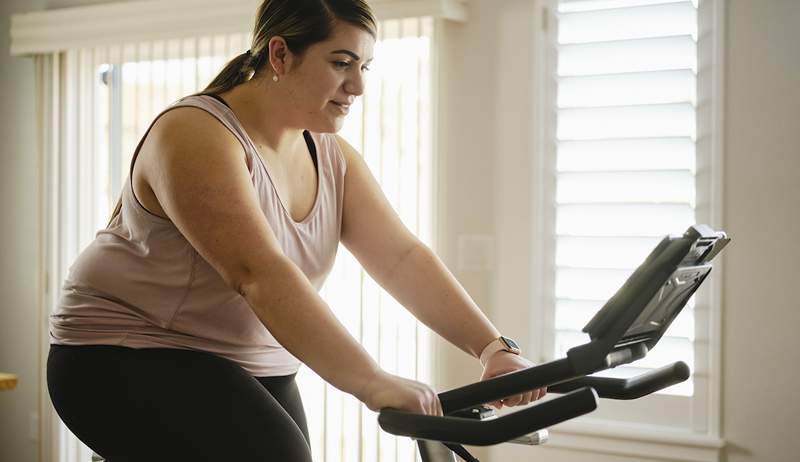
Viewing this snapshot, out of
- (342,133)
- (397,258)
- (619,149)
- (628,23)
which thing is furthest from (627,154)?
(397,258)

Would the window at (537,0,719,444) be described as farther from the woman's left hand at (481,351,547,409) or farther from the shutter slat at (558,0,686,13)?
the woman's left hand at (481,351,547,409)

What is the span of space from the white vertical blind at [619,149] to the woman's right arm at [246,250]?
5.31 ft

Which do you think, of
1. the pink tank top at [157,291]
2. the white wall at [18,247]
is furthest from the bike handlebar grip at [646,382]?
the white wall at [18,247]

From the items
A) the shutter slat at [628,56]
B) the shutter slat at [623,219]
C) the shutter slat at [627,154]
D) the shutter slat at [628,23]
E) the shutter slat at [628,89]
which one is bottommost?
the shutter slat at [623,219]

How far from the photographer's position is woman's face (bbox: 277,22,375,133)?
60.9 inches

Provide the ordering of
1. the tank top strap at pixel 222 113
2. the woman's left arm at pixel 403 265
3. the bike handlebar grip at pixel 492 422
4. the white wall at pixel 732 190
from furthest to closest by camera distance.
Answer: the white wall at pixel 732 190
the woman's left arm at pixel 403 265
the tank top strap at pixel 222 113
the bike handlebar grip at pixel 492 422

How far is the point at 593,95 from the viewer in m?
2.81

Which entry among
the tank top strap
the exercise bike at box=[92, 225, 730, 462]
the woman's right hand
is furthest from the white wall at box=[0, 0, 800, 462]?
the woman's right hand

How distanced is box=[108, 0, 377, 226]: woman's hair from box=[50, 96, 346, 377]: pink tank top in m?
0.12

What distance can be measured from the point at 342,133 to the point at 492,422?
2.15 metres

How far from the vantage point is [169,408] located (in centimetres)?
138

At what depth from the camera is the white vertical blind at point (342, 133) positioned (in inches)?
120

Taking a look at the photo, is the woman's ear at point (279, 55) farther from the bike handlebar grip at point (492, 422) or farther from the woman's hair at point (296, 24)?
the bike handlebar grip at point (492, 422)

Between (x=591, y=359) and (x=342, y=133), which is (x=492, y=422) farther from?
(x=342, y=133)
